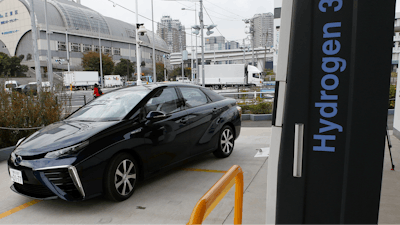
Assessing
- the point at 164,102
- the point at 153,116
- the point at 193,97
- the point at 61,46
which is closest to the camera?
the point at 153,116

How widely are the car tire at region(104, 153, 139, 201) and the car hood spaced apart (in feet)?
1.59

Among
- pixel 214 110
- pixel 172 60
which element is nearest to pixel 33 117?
pixel 214 110

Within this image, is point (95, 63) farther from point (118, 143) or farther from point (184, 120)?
point (118, 143)

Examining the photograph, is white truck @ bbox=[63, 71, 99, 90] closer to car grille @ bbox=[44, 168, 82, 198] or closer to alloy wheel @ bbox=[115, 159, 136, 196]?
alloy wheel @ bbox=[115, 159, 136, 196]

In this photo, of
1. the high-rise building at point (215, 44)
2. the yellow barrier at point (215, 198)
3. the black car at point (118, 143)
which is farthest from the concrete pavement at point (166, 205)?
the high-rise building at point (215, 44)

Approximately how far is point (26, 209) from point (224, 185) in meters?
3.24

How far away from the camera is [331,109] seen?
6.13 feet

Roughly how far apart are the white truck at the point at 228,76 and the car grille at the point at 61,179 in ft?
129

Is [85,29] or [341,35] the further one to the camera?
[85,29]

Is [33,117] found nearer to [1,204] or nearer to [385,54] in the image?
Result: [1,204]

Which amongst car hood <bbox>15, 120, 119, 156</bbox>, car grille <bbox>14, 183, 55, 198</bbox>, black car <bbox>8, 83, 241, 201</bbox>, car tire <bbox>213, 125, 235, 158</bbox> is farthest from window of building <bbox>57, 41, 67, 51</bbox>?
car grille <bbox>14, 183, 55, 198</bbox>

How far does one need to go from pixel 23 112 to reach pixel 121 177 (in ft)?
15.6

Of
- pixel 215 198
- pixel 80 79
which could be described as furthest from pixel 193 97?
pixel 80 79

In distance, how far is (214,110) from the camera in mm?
5832
